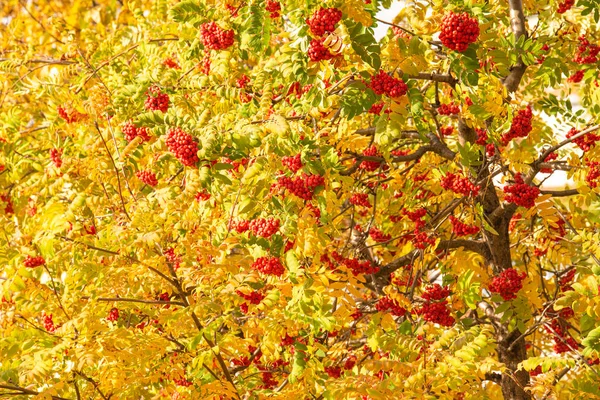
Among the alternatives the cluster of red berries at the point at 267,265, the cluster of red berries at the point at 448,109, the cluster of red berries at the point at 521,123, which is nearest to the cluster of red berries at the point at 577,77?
the cluster of red berries at the point at 448,109

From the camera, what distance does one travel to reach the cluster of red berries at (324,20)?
142 inches

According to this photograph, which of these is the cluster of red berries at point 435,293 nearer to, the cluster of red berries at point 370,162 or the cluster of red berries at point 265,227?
the cluster of red berries at point 370,162

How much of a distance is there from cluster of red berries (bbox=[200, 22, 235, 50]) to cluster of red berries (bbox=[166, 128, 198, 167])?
2.30ft

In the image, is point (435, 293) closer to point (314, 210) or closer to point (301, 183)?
point (314, 210)

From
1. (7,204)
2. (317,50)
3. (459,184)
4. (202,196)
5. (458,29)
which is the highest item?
(458,29)

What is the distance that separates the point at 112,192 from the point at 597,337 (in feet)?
11.3

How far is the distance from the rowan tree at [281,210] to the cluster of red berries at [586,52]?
0.05ft

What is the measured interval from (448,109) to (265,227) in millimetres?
2617


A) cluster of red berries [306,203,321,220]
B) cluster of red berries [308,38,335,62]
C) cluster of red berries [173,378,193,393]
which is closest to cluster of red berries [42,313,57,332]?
cluster of red berries [173,378,193,393]

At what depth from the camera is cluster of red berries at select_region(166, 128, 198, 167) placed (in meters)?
4.03

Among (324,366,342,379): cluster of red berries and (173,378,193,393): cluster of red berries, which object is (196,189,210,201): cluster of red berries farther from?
(324,366,342,379): cluster of red berries

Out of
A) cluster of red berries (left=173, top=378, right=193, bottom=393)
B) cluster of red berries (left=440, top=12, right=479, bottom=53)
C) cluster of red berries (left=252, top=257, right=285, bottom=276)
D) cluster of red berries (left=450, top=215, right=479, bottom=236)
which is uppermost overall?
cluster of red berries (left=440, top=12, right=479, bottom=53)

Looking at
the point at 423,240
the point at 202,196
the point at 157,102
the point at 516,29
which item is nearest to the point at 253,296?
the point at 202,196

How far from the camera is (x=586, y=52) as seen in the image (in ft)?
20.4
